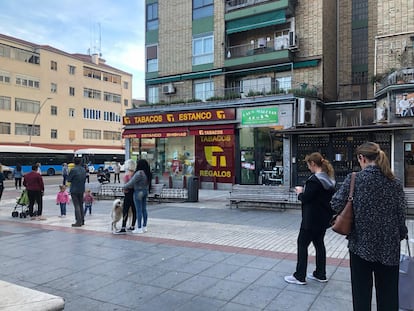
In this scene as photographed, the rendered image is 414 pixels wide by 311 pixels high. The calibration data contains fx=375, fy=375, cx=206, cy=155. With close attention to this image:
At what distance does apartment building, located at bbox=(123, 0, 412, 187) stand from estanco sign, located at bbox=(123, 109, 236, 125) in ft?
0.19

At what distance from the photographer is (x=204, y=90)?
24.5m

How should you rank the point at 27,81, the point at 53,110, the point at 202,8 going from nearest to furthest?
the point at 202,8, the point at 27,81, the point at 53,110

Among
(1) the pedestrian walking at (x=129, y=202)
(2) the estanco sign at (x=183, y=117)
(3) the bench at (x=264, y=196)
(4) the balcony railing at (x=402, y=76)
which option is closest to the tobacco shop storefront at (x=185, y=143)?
(2) the estanco sign at (x=183, y=117)

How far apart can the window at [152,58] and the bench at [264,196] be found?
1632cm

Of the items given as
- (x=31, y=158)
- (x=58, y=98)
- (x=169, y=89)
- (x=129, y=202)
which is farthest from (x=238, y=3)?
(x=58, y=98)

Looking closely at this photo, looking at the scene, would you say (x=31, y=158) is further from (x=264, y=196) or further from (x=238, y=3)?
(x=264, y=196)

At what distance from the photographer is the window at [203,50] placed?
24.3 metres

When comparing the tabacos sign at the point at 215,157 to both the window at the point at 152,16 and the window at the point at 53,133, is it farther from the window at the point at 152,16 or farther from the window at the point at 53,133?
the window at the point at 53,133

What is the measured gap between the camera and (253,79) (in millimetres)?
23156

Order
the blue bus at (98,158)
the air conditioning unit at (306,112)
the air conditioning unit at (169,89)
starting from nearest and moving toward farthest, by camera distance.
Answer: the air conditioning unit at (306,112) < the air conditioning unit at (169,89) < the blue bus at (98,158)

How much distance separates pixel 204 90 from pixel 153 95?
14.0 ft

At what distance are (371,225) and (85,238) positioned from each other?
21.3ft

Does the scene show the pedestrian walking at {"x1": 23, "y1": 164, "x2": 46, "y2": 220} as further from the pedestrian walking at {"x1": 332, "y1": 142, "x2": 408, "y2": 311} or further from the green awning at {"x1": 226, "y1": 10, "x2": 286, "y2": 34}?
the green awning at {"x1": 226, "y1": 10, "x2": 286, "y2": 34}

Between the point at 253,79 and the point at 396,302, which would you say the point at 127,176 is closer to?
the point at 396,302
